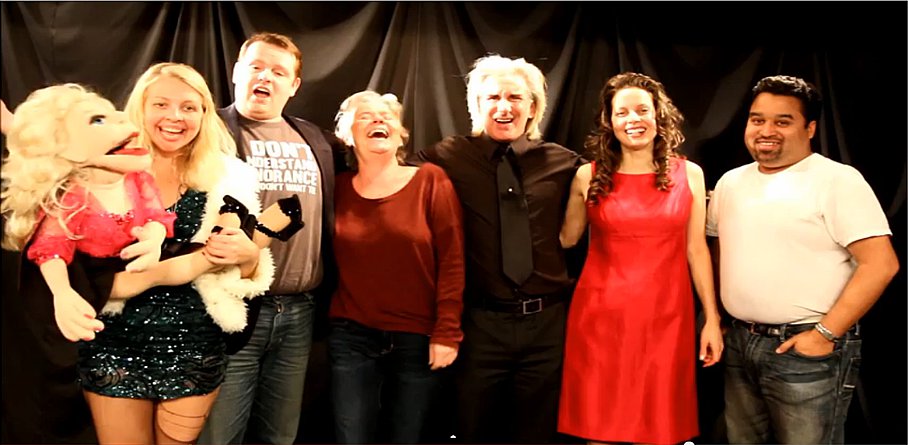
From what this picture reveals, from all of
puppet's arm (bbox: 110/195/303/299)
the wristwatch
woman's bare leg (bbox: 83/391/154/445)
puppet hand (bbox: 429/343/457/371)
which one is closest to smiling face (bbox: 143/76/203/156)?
puppet's arm (bbox: 110/195/303/299)

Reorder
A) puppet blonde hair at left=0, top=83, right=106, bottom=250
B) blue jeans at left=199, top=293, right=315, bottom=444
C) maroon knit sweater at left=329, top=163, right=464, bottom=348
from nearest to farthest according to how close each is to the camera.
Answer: puppet blonde hair at left=0, top=83, right=106, bottom=250 < blue jeans at left=199, top=293, right=315, bottom=444 < maroon knit sweater at left=329, top=163, right=464, bottom=348

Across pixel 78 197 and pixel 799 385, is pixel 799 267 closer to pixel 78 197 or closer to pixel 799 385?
pixel 799 385

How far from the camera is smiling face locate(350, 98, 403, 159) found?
9.00 feet

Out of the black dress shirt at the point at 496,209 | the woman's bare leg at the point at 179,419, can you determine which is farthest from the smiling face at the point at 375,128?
the woman's bare leg at the point at 179,419

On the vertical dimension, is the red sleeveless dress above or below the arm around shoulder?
below

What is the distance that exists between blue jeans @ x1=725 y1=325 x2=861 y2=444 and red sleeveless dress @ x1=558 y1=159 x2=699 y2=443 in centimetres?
21

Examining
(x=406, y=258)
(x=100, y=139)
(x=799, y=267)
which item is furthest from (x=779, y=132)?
(x=100, y=139)

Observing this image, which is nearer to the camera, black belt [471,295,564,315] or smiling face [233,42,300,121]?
smiling face [233,42,300,121]

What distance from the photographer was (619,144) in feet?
9.55

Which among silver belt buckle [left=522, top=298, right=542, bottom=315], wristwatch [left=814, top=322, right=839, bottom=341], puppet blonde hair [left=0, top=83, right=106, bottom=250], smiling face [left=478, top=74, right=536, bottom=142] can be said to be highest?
smiling face [left=478, top=74, right=536, bottom=142]

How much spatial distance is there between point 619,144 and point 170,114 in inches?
62.8

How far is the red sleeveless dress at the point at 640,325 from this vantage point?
275cm

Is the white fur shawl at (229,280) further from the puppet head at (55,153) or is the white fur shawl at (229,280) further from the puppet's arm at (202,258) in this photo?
the puppet head at (55,153)

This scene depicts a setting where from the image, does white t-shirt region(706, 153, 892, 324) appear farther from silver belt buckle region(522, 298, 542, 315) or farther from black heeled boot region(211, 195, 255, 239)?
black heeled boot region(211, 195, 255, 239)
